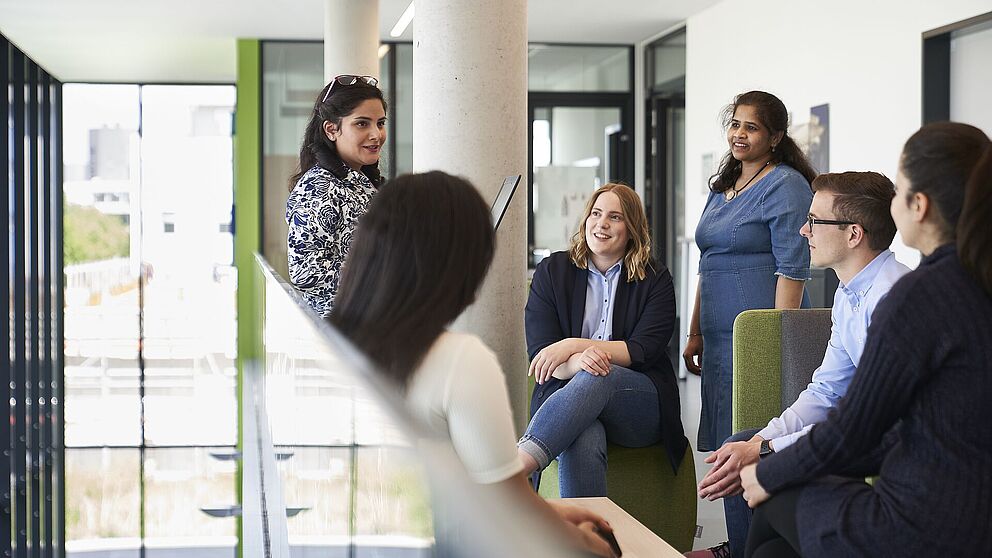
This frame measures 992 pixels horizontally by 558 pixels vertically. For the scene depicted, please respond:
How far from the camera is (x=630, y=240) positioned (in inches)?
139

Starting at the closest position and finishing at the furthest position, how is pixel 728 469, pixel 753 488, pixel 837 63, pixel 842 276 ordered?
pixel 753 488 → pixel 728 469 → pixel 842 276 → pixel 837 63

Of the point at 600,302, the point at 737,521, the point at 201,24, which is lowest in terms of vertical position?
the point at 737,521

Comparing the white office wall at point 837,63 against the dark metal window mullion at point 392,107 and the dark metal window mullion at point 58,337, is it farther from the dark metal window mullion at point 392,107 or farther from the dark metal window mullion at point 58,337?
the dark metal window mullion at point 58,337

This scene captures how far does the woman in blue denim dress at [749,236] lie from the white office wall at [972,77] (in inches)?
89.9

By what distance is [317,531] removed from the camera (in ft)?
5.84

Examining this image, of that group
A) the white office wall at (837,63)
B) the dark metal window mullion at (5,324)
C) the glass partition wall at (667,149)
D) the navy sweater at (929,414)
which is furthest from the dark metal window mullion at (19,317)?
the navy sweater at (929,414)

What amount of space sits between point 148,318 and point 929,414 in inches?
549

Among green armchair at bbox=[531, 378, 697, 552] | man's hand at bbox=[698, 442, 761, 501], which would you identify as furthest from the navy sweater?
green armchair at bbox=[531, 378, 697, 552]

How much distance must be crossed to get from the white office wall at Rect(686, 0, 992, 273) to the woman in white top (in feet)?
14.5

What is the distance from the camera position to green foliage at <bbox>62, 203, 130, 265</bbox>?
14.7m

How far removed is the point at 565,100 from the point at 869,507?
897 cm

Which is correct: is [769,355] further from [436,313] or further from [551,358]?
[436,313]

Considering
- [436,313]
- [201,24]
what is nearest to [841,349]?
[436,313]

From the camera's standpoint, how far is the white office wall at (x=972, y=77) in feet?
17.7
